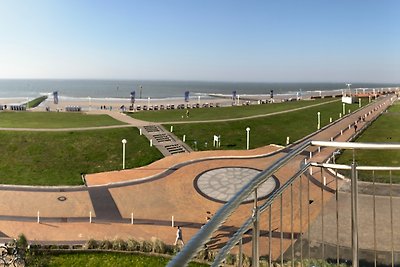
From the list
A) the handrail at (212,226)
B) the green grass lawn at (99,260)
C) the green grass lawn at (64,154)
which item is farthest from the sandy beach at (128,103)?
the handrail at (212,226)

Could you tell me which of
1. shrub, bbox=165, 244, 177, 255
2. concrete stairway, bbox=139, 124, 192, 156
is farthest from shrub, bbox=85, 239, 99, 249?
concrete stairway, bbox=139, 124, 192, 156

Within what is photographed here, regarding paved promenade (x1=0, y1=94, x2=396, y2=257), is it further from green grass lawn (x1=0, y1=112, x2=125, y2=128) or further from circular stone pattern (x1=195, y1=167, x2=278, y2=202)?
green grass lawn (x1=0, y1=112, x2=125, y2=128)

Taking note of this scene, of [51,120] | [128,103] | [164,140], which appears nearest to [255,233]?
[164,140]

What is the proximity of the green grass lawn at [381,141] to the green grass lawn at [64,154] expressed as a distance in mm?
15682

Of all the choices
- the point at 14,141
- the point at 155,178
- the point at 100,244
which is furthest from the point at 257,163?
the point at 14,141

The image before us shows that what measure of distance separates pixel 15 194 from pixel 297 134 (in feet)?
87.3

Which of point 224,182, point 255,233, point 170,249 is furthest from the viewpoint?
point 224,182

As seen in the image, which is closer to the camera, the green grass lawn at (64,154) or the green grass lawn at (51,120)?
the green grass lawn at (64,154)

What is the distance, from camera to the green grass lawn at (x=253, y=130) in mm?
33688

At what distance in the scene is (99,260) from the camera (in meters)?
13.9

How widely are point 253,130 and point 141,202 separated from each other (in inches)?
802

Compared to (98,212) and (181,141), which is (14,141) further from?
(98,212)

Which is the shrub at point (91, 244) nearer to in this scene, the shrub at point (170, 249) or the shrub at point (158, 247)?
the shrub at point (158, 247)

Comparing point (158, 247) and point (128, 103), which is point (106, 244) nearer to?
point (158, 247)
